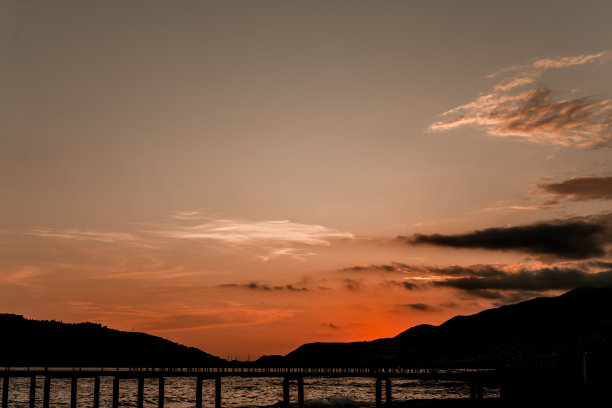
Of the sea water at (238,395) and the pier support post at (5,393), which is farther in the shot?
the sea water at (238,395)

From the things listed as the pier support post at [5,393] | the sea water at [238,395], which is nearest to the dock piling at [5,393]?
the pier support post at [5,393]

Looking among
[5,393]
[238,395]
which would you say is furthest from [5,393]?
[238,395]

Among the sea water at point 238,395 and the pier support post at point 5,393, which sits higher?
the pier support post at point 5,393

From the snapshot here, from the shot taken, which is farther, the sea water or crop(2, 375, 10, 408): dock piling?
the sea water

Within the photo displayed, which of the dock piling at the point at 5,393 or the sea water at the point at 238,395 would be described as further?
the sea water at the point at 238,395

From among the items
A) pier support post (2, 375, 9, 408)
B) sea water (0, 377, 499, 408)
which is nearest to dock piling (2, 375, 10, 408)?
pier support post (2, 375, 9, 408)

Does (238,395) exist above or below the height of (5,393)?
below

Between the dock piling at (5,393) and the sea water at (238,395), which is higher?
the dock piling at (5,393)

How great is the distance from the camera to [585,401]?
16.6m

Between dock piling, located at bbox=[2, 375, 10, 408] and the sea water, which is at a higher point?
dock piling, located at bbox=[2, 375, 10, 408]

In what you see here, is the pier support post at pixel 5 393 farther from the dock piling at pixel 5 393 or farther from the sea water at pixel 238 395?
the sea water at pixel 238 395

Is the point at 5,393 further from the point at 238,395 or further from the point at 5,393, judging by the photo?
the point at 238,395

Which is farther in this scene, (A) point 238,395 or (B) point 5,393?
(A) point 238,395

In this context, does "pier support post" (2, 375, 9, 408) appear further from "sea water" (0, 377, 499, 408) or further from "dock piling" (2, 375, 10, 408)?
"sea water" (0, 377, 499, 408)
